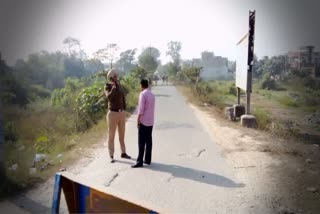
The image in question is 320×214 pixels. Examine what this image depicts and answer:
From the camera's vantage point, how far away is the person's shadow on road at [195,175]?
387 cm

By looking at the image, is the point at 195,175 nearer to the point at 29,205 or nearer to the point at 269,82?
the point at 29,205

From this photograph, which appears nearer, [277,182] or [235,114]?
[277,182]

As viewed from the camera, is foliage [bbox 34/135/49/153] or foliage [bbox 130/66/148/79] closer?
foliage [bbox 34/135/49/153]

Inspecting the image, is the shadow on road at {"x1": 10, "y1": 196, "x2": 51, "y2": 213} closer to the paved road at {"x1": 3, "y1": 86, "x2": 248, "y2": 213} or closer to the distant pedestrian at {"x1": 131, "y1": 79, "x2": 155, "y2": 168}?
the paved road at {"x1": 3, "y1": 86, "x2": 248, "y2": 213}

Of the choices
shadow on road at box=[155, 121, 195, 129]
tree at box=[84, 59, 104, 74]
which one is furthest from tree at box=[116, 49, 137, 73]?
shadow on road at box=[155, 121, 195, 129]

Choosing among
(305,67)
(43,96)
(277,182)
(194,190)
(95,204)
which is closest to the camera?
(95,204)

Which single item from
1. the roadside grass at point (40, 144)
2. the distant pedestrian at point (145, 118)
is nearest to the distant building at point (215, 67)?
the roadside grass at point (40, 144)

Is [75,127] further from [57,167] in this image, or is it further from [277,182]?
[277,182]

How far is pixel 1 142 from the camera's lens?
3520mm

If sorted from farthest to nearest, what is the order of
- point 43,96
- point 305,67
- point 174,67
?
point 174,67
point 43,96
point 305,67

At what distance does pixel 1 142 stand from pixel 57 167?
119cm

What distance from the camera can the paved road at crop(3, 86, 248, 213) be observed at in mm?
3258

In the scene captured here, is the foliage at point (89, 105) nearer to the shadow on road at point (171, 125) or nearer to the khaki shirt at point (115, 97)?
the shadow on road at point (171, 125)

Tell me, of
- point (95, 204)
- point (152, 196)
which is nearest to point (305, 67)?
point (152, 196)
